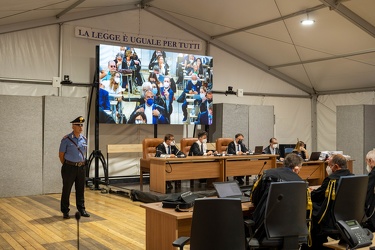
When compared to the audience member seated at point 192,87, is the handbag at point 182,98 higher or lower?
lower

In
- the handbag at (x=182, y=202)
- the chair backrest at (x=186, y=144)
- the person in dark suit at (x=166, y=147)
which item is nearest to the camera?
the handbag at (x=182, y=202)

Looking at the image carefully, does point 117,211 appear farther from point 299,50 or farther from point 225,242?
point 299,50

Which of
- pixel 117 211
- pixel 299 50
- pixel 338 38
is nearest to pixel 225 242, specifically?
pixel 117 211

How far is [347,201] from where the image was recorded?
152 inches

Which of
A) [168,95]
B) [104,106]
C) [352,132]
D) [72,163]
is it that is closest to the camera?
[72,163]

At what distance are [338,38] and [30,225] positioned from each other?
796 centimetres

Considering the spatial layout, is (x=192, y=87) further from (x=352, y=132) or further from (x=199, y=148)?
(x=352, y=132)

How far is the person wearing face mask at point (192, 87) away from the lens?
Result: 37.1 ft

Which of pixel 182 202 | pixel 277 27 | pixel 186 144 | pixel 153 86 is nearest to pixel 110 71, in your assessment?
pixel 153 86

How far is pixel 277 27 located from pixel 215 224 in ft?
28.1

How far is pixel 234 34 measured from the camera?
1202 cm

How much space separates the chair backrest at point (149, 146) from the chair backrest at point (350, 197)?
19.1ft

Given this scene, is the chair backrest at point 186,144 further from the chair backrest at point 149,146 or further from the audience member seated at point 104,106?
the audience member seated at point 104,106

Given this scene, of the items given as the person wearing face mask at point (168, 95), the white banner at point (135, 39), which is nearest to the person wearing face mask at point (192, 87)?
the person wearing face mask at point (168, 95)
